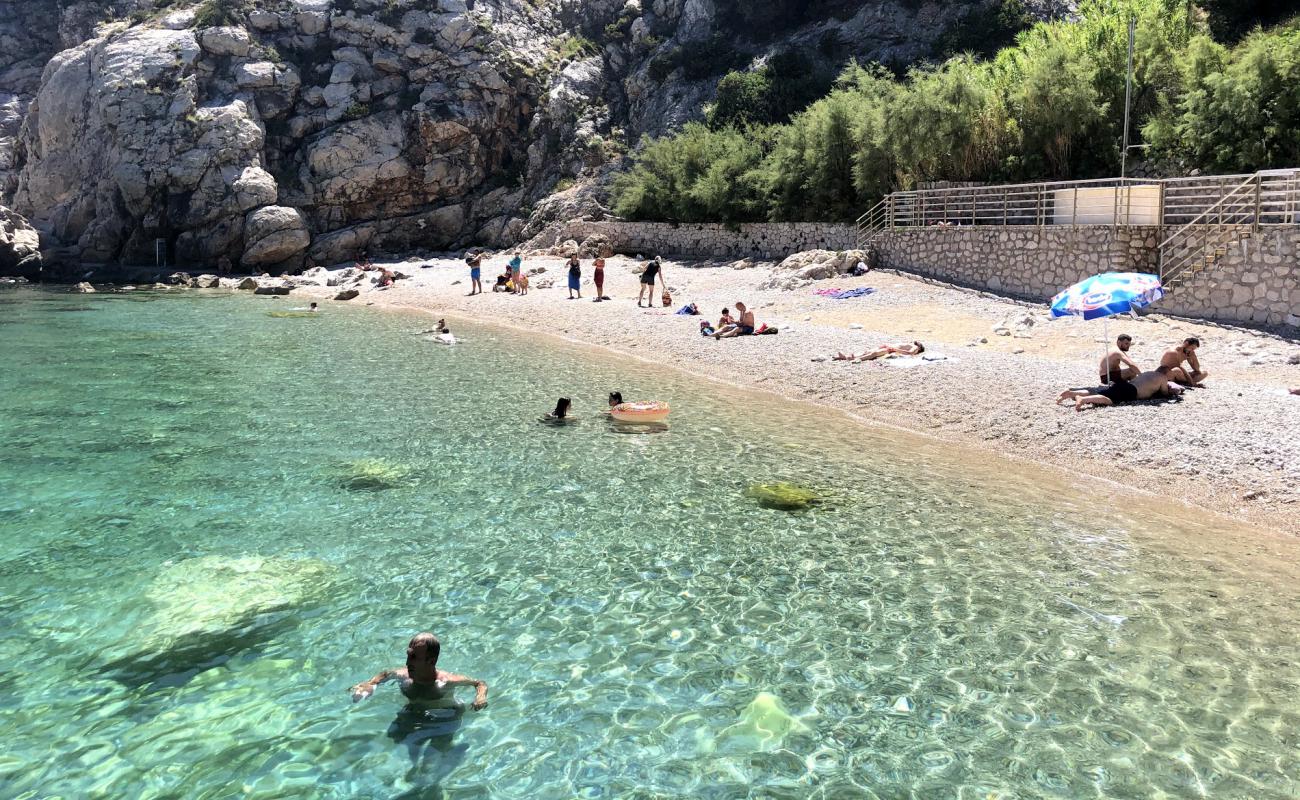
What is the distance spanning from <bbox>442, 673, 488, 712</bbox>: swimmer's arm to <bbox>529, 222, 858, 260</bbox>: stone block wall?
3090cm

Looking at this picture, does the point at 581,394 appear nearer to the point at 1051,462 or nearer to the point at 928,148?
the point at 1051,462

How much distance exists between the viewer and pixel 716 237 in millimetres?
41875

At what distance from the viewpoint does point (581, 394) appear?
17891mm

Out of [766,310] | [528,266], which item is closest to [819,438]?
[766,310]

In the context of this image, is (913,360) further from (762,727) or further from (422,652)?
(422,652)

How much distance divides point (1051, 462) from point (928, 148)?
22.0m

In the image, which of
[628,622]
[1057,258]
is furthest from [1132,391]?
[1057,258]

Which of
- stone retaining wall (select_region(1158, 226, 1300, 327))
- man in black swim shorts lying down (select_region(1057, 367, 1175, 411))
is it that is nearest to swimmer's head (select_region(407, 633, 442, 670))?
man in black swim shorts lying down (select_region(1057, 367, 1175, 411))

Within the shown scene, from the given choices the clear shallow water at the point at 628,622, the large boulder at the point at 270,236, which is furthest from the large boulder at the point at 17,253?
the clear shallow water at the point at 628,622

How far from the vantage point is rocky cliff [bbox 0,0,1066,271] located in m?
49.0

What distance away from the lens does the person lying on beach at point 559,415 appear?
15.2 meters

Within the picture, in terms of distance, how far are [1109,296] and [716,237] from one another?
2990cm

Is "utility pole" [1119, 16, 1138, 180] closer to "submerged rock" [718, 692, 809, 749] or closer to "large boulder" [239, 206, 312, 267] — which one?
"submerged rock" [718, 692, 809, 749]

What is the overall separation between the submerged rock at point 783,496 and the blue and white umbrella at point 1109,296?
563 cm
